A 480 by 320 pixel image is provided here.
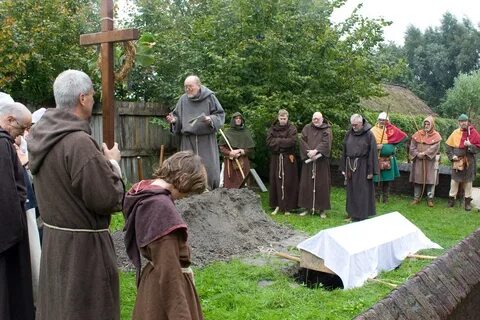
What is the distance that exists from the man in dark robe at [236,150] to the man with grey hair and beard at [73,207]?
7854 mm

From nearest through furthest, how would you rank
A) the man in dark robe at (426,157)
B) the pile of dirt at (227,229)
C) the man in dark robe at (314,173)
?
the pile of dirt at (227,229) → the man in dark robe at (314,173) → the man in dark robe at (426,157)

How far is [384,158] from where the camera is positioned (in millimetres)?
12602

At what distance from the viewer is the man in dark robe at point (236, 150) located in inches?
443

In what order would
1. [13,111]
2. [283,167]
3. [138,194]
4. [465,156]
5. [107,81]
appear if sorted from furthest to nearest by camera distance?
1. [465,156]
2. [283,167]
3. [107,81]
4. [13,111]
5. [138,194]

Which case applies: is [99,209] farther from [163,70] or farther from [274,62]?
[163,70]

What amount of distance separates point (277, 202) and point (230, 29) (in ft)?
13.1

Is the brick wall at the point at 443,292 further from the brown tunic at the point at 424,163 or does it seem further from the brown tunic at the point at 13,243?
the brown tunic at the point at 424,163

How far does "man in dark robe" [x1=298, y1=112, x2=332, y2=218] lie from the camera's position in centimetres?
1067

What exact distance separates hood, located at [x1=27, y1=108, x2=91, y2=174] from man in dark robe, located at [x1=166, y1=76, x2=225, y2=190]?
163 inches

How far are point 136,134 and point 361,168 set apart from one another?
5.46 meters

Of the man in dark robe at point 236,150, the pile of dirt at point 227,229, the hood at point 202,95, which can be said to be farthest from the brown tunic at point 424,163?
the hood at point 202,95

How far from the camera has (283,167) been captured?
36.9 feet

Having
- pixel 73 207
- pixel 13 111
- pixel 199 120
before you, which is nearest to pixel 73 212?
pixel 73 207

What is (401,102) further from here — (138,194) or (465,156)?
(138,194)
